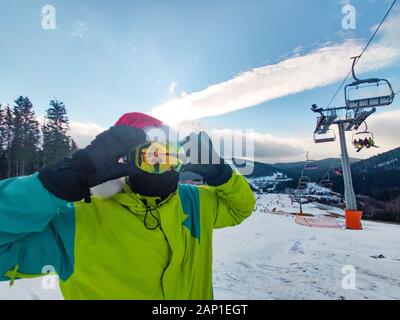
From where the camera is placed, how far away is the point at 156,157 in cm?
134

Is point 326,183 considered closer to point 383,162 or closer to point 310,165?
point 310,165

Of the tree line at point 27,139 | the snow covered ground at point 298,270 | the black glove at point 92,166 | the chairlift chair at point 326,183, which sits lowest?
the snow covered ground at point 298,270

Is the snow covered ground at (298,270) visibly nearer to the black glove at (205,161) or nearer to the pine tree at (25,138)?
A: the black glove at (205,161)

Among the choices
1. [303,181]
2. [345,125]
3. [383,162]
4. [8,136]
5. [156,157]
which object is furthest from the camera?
[383,162]

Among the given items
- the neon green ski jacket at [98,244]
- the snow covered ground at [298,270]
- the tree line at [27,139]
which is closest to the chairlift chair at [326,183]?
the snow covered ground at [298,270]

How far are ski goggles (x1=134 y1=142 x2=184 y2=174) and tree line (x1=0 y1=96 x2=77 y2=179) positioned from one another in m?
41.7

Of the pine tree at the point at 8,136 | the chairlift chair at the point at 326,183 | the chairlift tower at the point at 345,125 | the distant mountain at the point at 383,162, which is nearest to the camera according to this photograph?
the chairlift tower at the point at 345,125

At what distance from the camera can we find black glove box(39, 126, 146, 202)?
3.83 ft

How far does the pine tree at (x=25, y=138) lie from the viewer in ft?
130

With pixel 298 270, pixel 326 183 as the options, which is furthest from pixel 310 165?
pixel 298 270

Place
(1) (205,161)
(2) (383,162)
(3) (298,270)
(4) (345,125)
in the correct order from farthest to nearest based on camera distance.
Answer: (2) (383,162) → (4) (345,125) → (3) (298,270) → (1) (205,161)

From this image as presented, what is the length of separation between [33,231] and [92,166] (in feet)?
1.39

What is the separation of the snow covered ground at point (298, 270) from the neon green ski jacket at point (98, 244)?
2284mm
